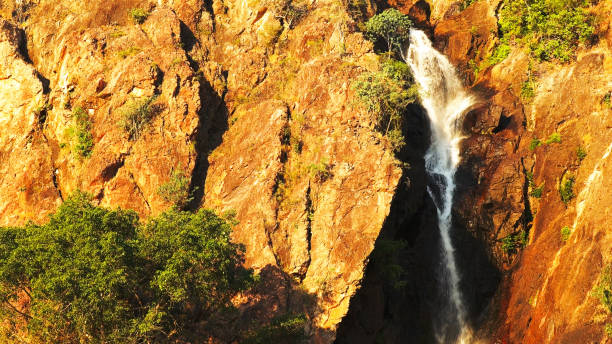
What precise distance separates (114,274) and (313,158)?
1496 centimetres

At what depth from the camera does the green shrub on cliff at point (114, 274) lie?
77.0 feet

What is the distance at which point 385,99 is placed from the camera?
1388 inches

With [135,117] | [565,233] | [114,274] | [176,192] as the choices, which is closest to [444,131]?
[565,233]

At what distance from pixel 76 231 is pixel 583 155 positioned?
30906mm

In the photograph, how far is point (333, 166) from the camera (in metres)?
33.6

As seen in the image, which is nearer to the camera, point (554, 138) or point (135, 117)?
point (135, 117)

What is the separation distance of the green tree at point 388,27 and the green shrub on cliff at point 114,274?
25084mm

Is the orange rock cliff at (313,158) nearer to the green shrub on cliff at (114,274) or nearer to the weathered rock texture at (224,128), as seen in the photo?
the weathered rock texture at (224,128)

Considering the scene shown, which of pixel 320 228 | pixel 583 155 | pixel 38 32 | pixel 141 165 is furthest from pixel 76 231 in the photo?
pixel 583 155

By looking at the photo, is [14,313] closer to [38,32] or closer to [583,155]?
[38,32]

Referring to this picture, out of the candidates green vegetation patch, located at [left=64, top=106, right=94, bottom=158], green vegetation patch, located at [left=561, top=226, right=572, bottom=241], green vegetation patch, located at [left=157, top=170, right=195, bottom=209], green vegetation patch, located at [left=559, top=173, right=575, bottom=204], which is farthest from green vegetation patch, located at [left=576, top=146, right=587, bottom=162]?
green vegetation patch, located at [left=64, top=106, right=94, bottom=158]

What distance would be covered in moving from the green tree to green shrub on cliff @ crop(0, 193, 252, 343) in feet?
82.3

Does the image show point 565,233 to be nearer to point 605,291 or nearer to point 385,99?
point 605,291

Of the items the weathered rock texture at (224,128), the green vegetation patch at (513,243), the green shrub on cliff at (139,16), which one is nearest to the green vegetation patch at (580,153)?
the green vegetation patch at (513,243)
